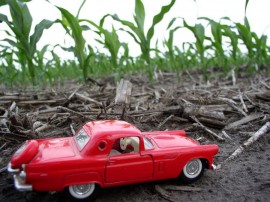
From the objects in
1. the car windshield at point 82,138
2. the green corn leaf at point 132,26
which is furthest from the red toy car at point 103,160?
the green corn leaf at point 132,26

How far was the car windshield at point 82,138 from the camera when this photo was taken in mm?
2172

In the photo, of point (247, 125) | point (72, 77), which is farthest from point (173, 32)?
point (72, 77)

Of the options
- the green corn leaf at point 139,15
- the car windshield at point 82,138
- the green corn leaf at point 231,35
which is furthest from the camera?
the green corn leaf at point 231,35

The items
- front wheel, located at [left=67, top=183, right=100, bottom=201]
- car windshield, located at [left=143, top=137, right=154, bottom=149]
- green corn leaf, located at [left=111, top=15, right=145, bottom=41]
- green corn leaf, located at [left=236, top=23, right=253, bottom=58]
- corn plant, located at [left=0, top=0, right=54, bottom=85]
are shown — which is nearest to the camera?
front wheel, located at [left=67, top=183, right=100, bottom=201]

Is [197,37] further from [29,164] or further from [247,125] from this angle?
[29,164]

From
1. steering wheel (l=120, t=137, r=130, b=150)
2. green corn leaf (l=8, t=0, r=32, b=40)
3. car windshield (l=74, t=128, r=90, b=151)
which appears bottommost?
steering wheel (l=120, t=137, r=130, b=150)

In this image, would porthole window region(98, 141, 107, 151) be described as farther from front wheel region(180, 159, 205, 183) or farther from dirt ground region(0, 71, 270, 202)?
front wheel region(180, 159, 205, 183)

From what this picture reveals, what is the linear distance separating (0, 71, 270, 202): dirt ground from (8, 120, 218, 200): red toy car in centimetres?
14

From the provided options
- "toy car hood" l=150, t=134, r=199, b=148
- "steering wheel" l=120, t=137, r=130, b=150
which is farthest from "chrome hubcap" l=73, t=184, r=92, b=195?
"toy car hood" l=150, t=134, r=199, b=148

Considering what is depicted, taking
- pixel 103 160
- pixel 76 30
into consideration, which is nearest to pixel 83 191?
pixel 103 160

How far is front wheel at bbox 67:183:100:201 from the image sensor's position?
204cm

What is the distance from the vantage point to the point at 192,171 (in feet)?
7.82

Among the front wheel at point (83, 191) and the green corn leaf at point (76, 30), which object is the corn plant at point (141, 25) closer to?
the green corn leaf at point (76, 30)

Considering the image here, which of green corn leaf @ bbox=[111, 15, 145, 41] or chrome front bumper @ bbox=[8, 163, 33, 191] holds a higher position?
green corn leaf @ bbox=[111, 15, 145, 41]
